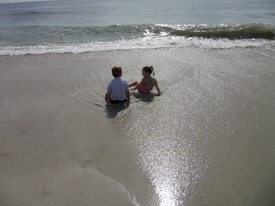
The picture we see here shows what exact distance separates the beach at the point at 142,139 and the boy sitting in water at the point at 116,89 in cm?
23

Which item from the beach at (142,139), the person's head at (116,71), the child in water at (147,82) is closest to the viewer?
the beach at (142,139)

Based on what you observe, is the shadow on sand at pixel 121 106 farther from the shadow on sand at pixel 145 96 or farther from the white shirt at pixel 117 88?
the white shirt at pixel 117 88

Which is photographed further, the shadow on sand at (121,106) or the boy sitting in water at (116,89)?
the boy sitting in water at (116,89)

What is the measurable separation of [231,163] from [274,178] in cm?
52

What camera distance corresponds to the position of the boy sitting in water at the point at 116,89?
5922 mm

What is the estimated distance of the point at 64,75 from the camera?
7.84m

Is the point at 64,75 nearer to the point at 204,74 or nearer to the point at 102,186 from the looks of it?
the point at 204,74

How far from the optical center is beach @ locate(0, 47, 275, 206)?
3.53 meters

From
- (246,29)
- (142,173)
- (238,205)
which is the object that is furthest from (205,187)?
(246,29)

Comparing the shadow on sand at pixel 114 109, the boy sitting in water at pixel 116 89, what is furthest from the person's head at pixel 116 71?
the shadow on sand at pixel 114 109

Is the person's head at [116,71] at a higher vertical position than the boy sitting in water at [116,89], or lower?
higher

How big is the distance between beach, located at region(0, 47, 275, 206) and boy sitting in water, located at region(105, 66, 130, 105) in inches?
9.0

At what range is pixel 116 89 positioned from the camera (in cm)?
593

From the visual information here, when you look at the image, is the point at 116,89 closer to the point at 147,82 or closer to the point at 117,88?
the point at 117,88
